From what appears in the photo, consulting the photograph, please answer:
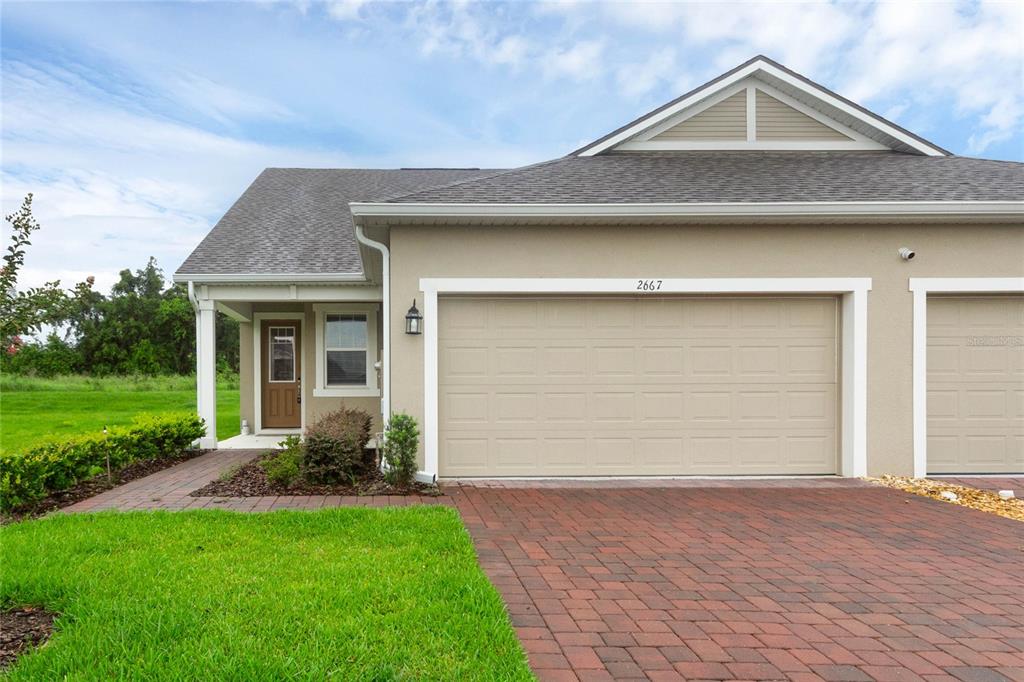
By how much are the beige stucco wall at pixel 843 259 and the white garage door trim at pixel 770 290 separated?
0.09m

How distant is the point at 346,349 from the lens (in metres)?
11.0

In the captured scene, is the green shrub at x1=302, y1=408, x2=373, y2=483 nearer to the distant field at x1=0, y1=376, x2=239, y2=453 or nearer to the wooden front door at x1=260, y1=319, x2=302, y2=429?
the distant field at x1=0, y1=376, x2=239, y2=453

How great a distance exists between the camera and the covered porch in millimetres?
9789

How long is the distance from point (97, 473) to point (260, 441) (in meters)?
3.42

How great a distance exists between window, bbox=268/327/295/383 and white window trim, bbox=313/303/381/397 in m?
1.10

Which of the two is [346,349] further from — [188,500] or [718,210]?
[718,210]

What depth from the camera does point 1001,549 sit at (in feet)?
15.5

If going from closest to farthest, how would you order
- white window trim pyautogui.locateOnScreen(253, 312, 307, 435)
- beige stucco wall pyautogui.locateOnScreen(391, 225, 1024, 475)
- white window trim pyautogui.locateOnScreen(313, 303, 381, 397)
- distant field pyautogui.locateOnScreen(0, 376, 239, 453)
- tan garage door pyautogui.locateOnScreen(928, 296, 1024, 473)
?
beige stucco wall pyautogui.locateOnScreen(391, 225, 1024, 475), tan garage door pyautogui.locateOnScreen(928, 296, 1024, 473), white window trim pyautogui.locateOnScreen(313, 303, 381, 397), white window trim pyautogui.locateOnScreen(253, 312, 307, 435), distant field pyautogui.locateOnScreen(0, 376, 239, 453)

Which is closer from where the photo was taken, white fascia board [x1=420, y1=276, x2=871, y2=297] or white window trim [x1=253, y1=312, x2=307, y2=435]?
white fascia board [x1=420, y1=276, x2=871, y2=297]

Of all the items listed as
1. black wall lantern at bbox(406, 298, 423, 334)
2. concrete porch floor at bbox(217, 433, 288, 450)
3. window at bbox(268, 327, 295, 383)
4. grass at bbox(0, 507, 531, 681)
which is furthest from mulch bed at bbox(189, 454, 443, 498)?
window at bbox(268, 327, 295, 383)

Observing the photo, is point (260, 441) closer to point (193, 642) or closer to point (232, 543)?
point (232, 543)

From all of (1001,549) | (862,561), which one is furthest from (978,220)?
(862,561)

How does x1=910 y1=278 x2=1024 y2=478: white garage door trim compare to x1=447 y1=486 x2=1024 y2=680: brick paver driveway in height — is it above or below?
above

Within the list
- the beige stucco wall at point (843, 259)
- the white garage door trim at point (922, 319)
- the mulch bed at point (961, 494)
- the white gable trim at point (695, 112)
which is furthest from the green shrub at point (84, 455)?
the white garage door trim at point (922, 319)
